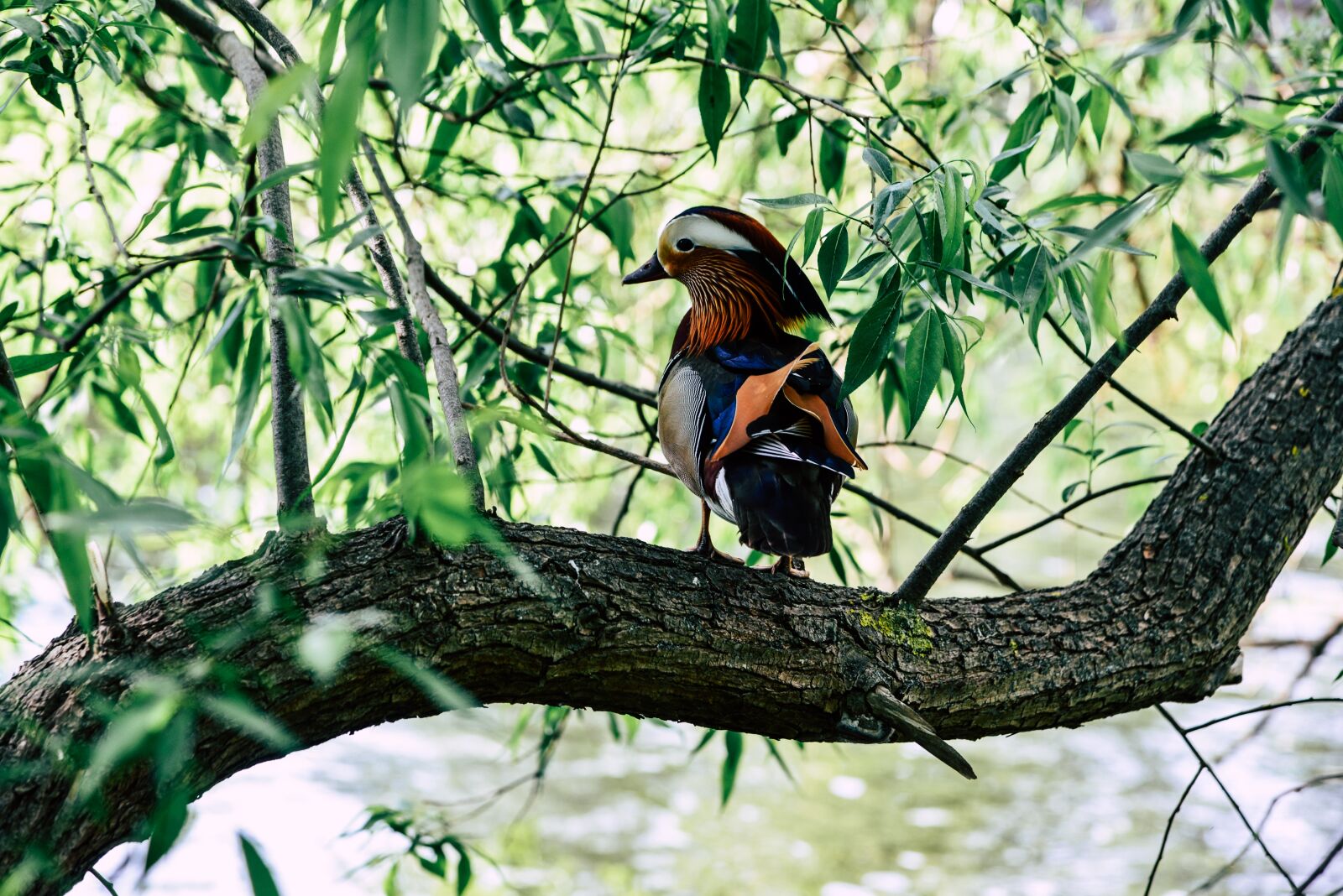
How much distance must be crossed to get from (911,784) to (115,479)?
392 centimetres

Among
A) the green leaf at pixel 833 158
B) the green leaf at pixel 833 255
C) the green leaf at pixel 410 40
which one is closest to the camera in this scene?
the green leaf at pixel 410 40

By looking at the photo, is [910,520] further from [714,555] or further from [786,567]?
[714,555]

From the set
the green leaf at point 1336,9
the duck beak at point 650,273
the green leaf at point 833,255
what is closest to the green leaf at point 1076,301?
the green leaf at point 833,255

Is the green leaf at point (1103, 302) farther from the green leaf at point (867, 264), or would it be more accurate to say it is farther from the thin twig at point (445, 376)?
the thin twig at point (445, 376)

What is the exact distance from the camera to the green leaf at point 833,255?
4.61ft

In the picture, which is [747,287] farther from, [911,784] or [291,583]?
[911,784]

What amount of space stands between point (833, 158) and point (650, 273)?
44 centimetres

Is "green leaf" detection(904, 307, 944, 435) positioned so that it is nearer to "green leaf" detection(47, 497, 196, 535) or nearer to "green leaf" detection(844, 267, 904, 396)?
"green leaf" detection(844, 267, 904, 396)

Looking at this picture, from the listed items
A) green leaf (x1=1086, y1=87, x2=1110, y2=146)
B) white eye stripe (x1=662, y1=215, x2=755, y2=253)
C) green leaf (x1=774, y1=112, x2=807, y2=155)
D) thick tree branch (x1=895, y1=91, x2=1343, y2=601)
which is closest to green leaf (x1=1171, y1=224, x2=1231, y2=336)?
thick tree branch (x1=895, y1=91, x2=1343, y2=601)

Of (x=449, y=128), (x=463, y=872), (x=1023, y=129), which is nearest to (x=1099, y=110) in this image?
(x=1023, y=129)

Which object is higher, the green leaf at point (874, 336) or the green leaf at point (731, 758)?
the green leaf at point (731, 758)

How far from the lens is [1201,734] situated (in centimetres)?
580

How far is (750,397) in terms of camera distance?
1638mm

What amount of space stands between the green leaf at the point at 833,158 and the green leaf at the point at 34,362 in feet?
4.20
